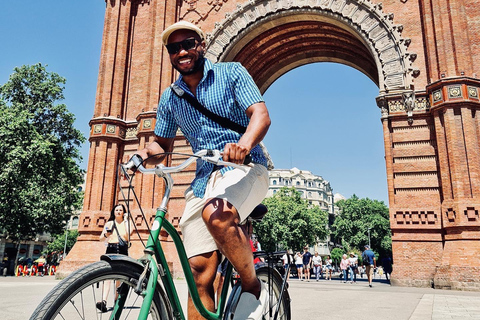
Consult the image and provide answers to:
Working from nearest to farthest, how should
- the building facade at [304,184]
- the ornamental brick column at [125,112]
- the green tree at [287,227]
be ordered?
the ornamental brick column at [125,112] < the green tree at [287,227] < the building facade at [304,184]

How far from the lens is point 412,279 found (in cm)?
1137

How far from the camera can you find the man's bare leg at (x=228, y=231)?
198cm

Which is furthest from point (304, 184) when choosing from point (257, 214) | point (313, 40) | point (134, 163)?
point (134, 163)

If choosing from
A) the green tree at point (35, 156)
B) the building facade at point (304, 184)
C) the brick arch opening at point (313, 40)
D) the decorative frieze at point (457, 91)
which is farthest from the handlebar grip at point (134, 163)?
the building facade at point (304, 184)

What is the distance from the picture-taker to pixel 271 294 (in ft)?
8.84

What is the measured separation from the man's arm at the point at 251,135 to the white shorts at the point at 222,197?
0.15m

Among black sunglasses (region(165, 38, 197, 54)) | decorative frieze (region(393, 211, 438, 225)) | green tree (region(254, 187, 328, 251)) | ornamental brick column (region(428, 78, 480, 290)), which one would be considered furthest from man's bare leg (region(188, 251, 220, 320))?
green tree (region(254, 187, 328, 251))

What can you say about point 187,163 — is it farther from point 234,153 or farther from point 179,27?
point 179,27

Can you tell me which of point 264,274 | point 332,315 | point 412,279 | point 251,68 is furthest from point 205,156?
point 251,68

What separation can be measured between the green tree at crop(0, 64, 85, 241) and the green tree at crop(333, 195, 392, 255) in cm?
5000

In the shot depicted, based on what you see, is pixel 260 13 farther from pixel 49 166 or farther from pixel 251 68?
pixel 49 166

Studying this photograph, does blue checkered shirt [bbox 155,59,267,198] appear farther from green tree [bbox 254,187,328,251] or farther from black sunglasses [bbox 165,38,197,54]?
green tree [bbox 254,187,328,251]

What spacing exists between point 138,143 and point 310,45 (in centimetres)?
949

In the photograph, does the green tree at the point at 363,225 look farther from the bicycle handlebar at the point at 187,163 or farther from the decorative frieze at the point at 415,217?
the bicycle handlebar at the point at 187,163
